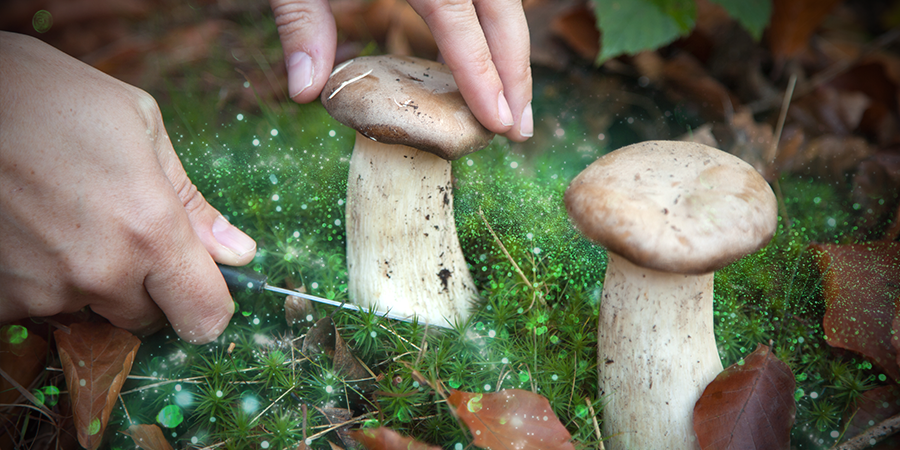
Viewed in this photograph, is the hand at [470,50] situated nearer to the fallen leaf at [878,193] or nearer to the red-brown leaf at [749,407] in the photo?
the red-brown leaf at [749,407]

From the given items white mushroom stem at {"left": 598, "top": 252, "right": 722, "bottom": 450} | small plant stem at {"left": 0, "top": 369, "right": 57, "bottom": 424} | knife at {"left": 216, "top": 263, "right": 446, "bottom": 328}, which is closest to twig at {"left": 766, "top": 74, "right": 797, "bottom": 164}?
white mushroom stem at {"left": 598, "top": 252, "right": 722, "bottom": 450}

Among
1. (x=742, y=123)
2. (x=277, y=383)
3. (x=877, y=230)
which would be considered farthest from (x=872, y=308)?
(x=277, y=383)

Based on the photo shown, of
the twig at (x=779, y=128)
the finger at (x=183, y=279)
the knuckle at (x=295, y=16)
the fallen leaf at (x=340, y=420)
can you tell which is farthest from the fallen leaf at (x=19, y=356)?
the twig at (x=779, y=128)

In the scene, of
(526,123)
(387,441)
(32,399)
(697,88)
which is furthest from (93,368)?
(697,88)

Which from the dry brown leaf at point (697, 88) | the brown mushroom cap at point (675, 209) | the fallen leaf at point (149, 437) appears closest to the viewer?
the brown mushroom cap at point (675, 209)

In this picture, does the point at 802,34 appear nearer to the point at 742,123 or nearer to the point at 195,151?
the point at 742,123

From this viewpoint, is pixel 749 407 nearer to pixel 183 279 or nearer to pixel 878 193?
pixel 878 193
